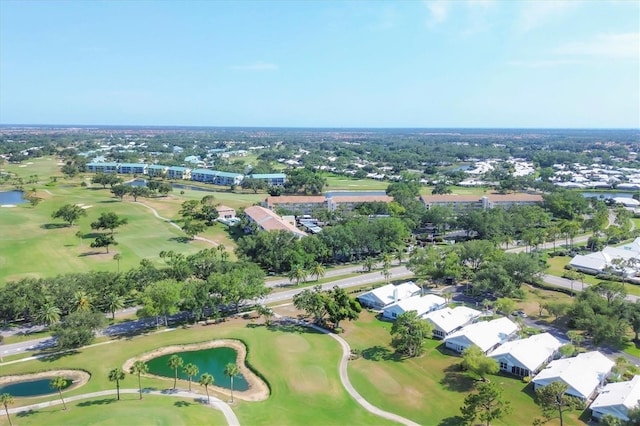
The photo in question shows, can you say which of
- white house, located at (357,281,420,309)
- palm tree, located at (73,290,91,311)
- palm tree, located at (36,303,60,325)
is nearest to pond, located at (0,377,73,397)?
palm tree, located at (36,303,60,325)

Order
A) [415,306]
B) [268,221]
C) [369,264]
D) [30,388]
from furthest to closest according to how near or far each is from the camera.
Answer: [268,221] < [369,264] < [415,306] < [30,388]

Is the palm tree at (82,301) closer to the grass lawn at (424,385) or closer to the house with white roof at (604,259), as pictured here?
the grass lawn at (424,385)

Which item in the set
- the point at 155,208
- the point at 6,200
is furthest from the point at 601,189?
the point at 6,200

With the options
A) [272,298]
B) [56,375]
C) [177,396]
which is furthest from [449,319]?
→ [56,375]

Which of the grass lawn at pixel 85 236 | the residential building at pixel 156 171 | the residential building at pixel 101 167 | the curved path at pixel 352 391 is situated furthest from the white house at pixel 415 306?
the residential building at pixel 101 167

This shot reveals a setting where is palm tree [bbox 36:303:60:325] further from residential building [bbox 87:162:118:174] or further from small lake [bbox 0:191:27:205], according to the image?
residential building [bbox 87:162:118:174]

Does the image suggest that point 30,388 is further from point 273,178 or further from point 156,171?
point 156,171
